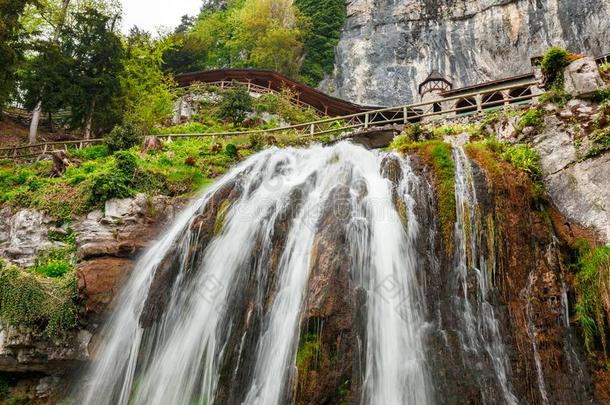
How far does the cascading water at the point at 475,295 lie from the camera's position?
782 centimetres

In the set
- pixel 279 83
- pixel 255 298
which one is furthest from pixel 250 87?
pixel 255 298

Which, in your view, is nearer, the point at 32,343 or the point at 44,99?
the point at 32,343

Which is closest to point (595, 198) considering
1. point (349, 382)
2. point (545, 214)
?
point (545, 214)

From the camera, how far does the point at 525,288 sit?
350 inches

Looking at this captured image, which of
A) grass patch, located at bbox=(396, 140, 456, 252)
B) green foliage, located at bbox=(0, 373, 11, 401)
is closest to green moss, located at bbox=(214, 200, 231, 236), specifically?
grass patch, located at bbox=(396, 140, 456, 252)

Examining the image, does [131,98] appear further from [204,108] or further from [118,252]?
[118,252]

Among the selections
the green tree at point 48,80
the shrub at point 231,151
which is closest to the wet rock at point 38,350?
the shrub at point 231,151

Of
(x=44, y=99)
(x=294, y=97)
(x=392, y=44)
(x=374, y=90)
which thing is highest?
(x=392, y=44)

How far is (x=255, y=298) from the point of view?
29.8 ft

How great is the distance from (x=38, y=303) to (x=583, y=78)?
14.6 metres

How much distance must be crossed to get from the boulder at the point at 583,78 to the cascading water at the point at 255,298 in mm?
5367

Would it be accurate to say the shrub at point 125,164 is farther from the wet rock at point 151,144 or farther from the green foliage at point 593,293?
the green foliage at point 593,293

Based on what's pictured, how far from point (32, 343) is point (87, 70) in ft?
54.7

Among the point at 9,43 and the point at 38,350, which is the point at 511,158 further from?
the point at 9,43
